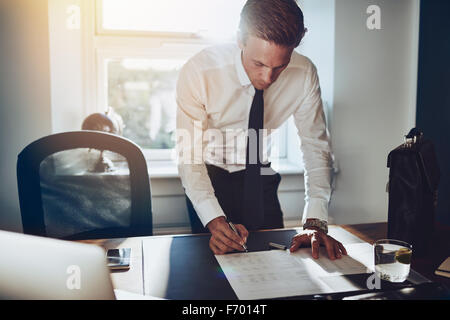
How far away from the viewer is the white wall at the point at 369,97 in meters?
2.22

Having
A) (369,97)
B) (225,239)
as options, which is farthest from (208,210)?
(369,97)

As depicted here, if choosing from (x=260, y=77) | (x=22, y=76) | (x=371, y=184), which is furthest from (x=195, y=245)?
(x=371, y=184)

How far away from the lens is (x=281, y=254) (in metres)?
1.08

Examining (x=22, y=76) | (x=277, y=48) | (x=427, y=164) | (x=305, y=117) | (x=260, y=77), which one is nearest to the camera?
(x=427, y=164)

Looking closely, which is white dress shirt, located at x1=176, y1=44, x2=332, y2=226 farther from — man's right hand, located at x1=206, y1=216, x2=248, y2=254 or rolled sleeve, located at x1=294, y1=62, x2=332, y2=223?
man's right hand, located at x1=206, y1=216, x2=248, y2=254

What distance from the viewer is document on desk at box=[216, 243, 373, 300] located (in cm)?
87

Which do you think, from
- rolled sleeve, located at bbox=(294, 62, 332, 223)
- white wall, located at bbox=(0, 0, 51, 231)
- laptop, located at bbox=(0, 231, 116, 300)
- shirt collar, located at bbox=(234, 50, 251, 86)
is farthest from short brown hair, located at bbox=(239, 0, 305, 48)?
white wall, located at bbox=(0, 0, 51, 231)

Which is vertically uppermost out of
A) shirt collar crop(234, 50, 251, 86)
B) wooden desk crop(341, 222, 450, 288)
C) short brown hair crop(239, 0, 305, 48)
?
short brown hair crop(239, 0, 305, 48)

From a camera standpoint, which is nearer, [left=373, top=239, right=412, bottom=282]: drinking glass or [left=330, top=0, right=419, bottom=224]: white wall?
[left=373, top=239, right=412, bottom=282]: drinking glass

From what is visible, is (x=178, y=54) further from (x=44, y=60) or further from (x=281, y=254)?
(x=281, y=254)

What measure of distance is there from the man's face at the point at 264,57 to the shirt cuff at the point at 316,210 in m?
0.43

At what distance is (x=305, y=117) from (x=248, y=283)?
889mm

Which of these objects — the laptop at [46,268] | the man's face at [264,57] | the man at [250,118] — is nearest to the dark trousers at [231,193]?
the man at [250,118]

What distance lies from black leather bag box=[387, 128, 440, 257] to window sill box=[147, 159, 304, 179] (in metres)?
1.23
